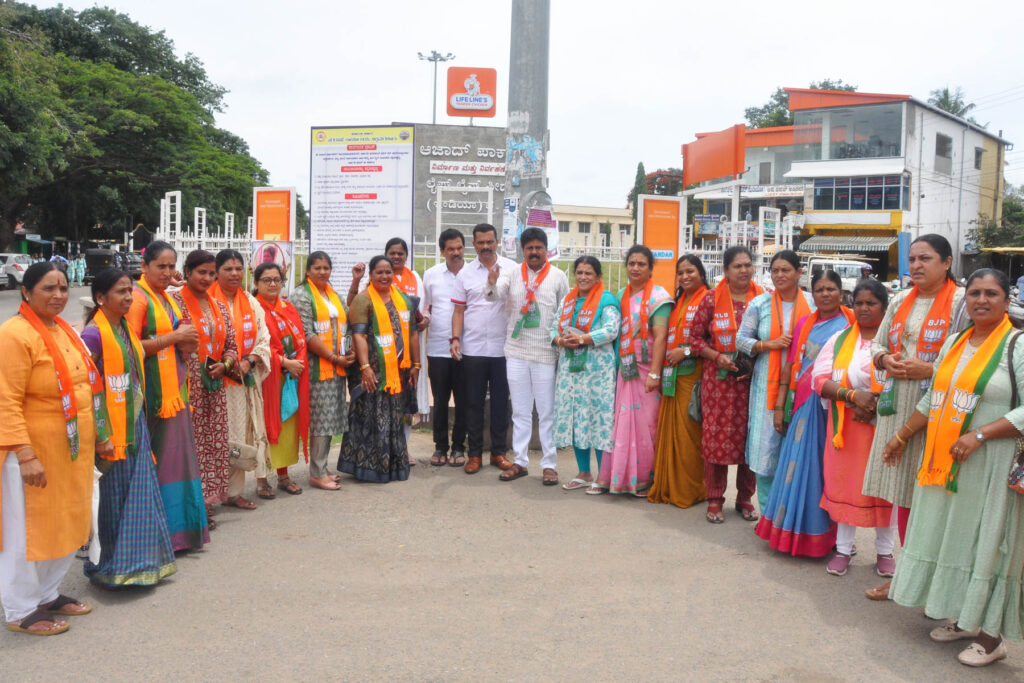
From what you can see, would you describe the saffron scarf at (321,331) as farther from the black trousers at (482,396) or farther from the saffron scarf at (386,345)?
the black trousers at (482,396)

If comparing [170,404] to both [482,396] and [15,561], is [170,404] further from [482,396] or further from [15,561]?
[482,396]

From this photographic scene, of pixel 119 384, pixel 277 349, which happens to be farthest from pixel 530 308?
pixel 119 384

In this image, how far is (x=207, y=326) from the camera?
4863 millimetres

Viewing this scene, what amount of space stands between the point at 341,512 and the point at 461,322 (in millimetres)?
1798

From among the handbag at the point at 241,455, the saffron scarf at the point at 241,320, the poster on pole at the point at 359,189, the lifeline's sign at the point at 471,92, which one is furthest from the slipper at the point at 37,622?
the lifeline's sign at the point at 471,92

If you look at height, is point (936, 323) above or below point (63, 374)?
above

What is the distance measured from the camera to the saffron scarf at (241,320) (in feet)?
16.9

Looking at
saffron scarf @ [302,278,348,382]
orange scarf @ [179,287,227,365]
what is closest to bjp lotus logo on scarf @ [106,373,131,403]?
orange scarf @ [179,287,227,365]

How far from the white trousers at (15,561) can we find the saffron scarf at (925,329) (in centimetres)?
387

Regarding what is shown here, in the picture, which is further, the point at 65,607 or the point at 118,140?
the point at 118,140

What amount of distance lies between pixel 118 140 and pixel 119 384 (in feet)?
109

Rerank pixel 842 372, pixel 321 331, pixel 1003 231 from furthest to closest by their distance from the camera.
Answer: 1. pixel 1003 231
2. pixel 321 331
3. pixel 842 372

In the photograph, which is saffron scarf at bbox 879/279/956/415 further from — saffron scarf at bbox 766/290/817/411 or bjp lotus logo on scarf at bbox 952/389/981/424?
saffron scarf at bbox 766/290/817/411

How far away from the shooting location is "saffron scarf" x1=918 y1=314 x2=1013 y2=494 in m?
3.32
